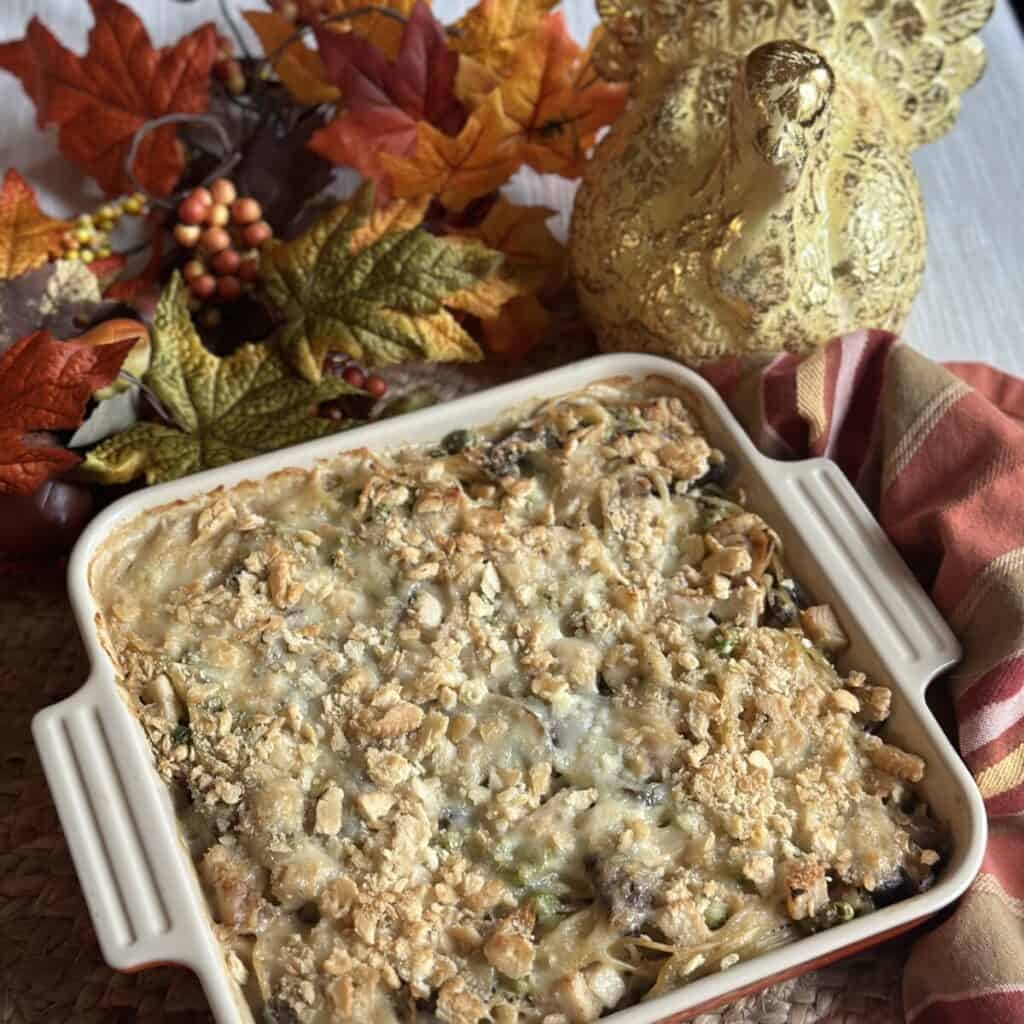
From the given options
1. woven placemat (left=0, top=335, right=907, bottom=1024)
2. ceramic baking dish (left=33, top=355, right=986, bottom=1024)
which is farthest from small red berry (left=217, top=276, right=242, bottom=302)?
woven placemat (left=0, top=335, right=907, bottom=1024)

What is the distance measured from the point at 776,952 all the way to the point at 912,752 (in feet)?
0.93

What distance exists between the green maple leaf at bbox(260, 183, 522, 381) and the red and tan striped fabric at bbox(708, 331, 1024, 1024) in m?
0.35

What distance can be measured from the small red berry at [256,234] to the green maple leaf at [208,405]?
0.79 ft

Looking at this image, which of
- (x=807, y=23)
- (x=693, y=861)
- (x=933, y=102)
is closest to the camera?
(x=693, y=861)

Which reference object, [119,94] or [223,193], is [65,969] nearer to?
[223,193]

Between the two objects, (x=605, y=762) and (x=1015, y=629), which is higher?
(x=1015, y=629)

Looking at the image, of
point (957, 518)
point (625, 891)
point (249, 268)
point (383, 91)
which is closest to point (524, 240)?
point (383, 91)

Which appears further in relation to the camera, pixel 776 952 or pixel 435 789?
pixel 435 789

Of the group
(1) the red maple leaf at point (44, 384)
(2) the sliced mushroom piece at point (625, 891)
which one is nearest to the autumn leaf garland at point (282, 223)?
(1) the red maple leaf at point (44, 384)

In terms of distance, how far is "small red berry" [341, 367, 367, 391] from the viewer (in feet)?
5.90

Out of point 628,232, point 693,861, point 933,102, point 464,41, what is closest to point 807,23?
point 933,102

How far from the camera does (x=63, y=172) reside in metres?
2.08

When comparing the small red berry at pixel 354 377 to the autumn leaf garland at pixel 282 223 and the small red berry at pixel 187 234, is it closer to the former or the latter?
the autumn leaf garland at pixel 282 223

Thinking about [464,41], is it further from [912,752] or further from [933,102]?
[912,752]
